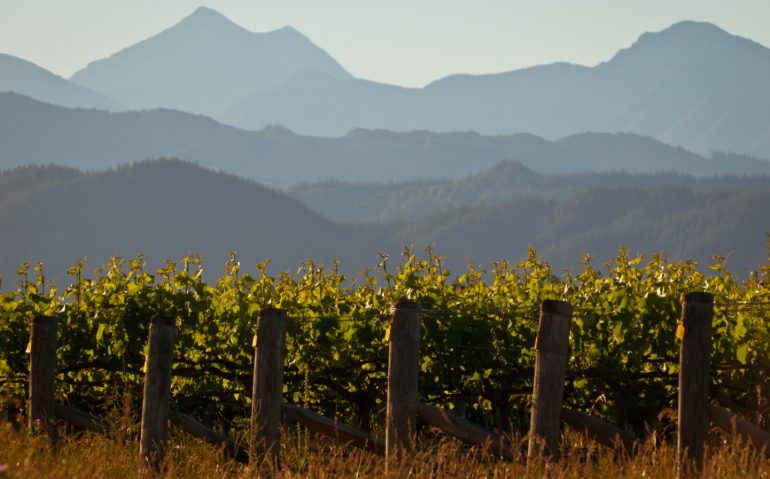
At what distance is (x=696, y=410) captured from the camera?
698cm

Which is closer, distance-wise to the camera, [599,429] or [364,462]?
[599,429]

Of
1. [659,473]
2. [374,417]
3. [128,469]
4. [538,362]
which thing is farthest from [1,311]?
[659,473]

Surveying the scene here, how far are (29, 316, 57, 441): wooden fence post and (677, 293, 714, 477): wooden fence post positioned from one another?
227 inches

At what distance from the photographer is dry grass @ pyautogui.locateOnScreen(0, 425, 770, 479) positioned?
6.94m

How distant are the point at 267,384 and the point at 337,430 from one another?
78 cm

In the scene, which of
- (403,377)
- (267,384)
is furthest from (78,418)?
(403,377)

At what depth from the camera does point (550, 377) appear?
7.20 m

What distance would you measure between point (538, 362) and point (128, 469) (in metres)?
3.50

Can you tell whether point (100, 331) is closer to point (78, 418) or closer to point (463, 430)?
point (78, 418)

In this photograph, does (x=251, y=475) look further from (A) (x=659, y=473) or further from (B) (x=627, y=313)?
(B) (x=627, y=313)

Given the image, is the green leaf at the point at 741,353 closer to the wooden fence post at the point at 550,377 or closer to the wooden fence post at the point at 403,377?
the wooden fence post at the point at 550,377

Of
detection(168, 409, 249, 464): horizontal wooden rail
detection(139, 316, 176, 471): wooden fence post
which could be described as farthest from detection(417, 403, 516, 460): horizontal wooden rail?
detection(139, 316, 176, 471): wooden fence post

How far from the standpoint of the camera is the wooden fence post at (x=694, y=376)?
6.96m

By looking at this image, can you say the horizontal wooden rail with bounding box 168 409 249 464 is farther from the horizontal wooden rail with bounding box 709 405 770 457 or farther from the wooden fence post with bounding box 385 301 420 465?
the horizontal wooden rail with bounding box 709 405 770 457
